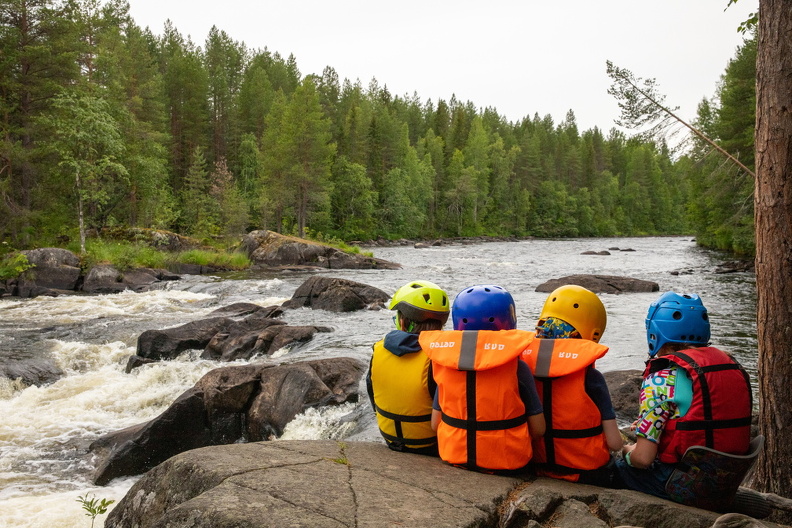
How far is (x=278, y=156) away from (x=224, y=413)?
4090 cm

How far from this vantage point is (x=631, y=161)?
4131 inches

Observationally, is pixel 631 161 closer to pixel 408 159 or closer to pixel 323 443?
pixel 408 159

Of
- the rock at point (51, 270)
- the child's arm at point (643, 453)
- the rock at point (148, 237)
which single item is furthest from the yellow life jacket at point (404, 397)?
the rock at point (148, 237)

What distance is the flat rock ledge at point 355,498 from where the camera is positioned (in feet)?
8.68

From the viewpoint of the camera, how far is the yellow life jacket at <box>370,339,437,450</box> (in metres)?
3.94

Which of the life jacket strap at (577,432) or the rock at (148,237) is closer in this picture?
the life jacket strap at (577,432)

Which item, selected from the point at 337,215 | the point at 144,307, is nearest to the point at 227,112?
the point at 337,215

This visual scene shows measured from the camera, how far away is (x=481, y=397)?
11.1 feet

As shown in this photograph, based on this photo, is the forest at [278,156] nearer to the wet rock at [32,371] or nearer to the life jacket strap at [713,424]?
the life jacket strap at [713,424]

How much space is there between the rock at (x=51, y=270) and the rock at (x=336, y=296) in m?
10.3

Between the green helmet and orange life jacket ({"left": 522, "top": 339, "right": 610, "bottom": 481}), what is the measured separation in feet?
2.46

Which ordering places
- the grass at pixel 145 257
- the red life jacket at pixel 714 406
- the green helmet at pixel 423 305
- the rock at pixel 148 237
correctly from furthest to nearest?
the rock at pixel 148 237 < the grass at pixel 145 257 < the green helmet at pixel 423 305 < the red life jacket at pixel 714 406

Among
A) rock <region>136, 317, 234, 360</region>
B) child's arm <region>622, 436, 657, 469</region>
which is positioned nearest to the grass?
rock <region>136, 317, 234, 360</region>

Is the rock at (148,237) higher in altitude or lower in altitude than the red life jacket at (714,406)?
higher
